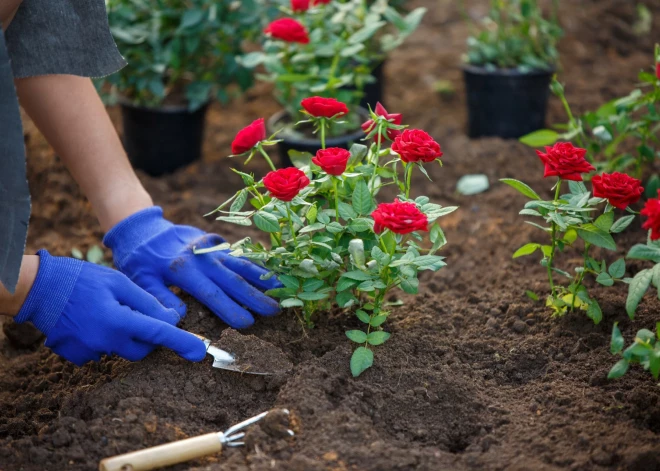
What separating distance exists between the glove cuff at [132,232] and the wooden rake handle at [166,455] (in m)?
0.67

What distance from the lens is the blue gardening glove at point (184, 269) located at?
187cm

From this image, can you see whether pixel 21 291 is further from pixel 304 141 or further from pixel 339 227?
pixel 304 141

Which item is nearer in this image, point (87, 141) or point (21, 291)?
point (21, 291)

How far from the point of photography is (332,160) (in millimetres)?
1589

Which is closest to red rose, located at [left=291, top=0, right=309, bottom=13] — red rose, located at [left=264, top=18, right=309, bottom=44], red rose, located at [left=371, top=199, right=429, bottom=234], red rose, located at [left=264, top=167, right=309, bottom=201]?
red rose, located at [left=264, top=18, right=309, bottom=44]

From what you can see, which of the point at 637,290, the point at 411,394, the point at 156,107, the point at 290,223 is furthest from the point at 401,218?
the point at 156,107

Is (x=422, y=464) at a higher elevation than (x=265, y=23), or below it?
below

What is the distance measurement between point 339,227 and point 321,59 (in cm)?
133

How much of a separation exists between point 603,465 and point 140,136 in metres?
2.40

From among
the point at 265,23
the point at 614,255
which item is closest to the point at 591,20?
the point at 265,23

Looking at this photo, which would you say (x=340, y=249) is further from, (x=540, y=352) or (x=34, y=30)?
(x=34, y=30)

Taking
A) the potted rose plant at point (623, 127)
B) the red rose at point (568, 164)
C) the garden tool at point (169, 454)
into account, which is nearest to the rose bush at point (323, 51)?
the potted rose plant at point (623, 127)

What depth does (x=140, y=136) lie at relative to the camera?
3184 mm

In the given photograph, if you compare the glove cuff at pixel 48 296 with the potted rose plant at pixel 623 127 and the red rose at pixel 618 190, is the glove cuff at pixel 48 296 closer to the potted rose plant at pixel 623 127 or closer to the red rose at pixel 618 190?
the red rose at pixel 618 190
